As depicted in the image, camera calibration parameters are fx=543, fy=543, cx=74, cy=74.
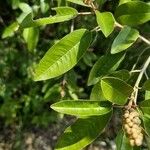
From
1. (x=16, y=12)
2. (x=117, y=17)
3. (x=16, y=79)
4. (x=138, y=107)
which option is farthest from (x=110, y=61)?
(x=16, y=79)

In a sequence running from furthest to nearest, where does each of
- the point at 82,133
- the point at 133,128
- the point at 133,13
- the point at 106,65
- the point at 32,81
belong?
the point at 32,81 < the point at 106,65 < the point at 133,13 < the point at 82,133 < the point at 133,128

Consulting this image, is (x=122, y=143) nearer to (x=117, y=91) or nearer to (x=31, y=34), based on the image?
(x=117, y=91)

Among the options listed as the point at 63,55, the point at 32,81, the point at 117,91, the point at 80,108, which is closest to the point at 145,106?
the point at 117,91

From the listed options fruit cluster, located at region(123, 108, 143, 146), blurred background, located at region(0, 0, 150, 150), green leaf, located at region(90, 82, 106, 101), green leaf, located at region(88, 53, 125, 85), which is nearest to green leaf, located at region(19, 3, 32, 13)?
blurred background, located at region(0, 0, 150, 150)

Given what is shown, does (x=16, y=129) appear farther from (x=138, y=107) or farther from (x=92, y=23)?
(x=138, y=107)

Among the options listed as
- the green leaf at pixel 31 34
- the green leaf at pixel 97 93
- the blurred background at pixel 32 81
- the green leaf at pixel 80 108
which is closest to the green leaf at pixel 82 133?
the green leaf at pixel 80 108

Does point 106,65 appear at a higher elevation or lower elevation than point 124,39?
lower
